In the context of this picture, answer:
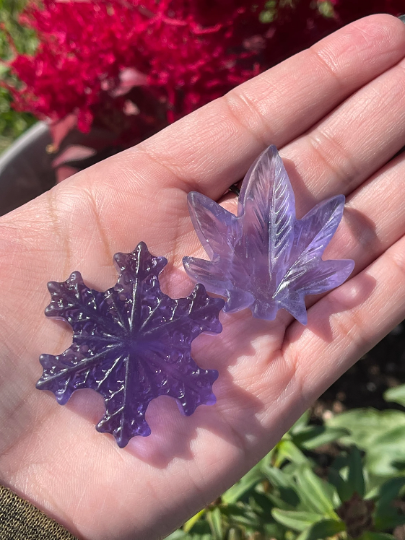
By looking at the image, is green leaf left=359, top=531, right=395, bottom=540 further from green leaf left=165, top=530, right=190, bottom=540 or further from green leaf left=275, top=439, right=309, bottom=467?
green leaf left=165, top=530, right=190, bottom=540

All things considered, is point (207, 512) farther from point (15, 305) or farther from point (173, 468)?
point (15, 305)

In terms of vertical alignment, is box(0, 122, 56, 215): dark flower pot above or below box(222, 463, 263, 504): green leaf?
above

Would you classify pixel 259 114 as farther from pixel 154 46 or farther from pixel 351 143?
pixel 154 46

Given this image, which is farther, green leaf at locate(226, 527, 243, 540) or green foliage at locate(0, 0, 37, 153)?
green foliage at locate(0, 0, 37, 153)

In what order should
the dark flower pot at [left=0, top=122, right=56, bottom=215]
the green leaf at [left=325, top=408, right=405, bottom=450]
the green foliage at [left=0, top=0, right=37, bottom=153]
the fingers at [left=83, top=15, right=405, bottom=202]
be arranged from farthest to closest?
1. the green foliage at [left=0, top=0, right=37, bottom=153]
2. the dark flower pot at [left=0, top=122, right=56, bottom=215]
3. the green leaf at [left=325, top=408, right=405, bottom=450]
4. the fingers at [left=83, top=15, right=405, bottom=202]

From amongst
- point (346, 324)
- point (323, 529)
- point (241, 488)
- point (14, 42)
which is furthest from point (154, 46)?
point (323, 529)

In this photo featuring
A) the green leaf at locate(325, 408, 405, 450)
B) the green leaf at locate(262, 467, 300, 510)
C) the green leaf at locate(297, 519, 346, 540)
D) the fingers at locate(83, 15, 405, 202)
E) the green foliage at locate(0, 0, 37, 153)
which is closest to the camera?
the green leaf at locate(297, 519, 346, 540)

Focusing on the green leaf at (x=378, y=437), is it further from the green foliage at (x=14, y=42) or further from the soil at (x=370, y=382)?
the green foliage at (x=14, y=42)

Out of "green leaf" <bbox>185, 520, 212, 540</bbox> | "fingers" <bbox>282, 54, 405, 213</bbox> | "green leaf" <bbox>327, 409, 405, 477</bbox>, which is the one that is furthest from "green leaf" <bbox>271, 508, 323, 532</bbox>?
"fingers" <bbox>282, 54, 405, 213</bbox>
